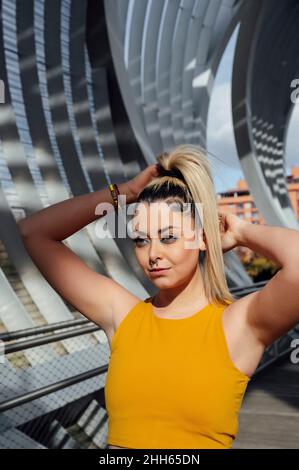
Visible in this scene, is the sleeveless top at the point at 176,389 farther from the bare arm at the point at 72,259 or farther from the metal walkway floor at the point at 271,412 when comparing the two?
the metal walkway floor at the point at 271,412

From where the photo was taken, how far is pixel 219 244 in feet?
5.00

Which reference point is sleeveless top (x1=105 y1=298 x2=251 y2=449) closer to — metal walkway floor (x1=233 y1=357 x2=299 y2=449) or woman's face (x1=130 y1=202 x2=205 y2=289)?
woman's face (x1=130 y1=202 x2=205 y2=289)

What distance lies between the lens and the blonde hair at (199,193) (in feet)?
4.98

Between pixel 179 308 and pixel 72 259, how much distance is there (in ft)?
1.11

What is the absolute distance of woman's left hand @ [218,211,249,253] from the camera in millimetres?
1596

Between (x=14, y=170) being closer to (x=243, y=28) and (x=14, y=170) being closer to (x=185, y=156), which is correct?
(x=185, y=156)

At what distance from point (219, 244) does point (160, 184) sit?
22 cm

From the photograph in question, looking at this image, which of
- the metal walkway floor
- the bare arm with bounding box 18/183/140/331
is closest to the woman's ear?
the bare arm with bounding box 18/183/140/331

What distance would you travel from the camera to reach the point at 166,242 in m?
1.51

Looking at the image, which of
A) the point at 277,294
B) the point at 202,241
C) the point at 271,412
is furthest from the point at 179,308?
the point at 271,412

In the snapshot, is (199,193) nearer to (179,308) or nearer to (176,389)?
(179,308)

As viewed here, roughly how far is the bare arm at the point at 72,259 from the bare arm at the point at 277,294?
0.37m
